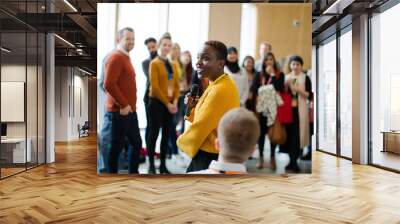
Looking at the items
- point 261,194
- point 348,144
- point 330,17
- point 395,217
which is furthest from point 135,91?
point 348,144

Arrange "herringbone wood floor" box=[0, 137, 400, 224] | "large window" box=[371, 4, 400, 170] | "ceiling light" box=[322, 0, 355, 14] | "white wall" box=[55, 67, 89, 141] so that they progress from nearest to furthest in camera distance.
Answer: "herringbone wood floor" box=[0, 137, 400, 224], "ceiling light" box=[322, 0, 355, 14], "large window" box=[371, 4, 400, 170], "white wall" box=[55, 67, 89, 141]

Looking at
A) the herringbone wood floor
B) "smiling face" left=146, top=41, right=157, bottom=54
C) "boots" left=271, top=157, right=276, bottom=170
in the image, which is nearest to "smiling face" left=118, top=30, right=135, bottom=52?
"smiling face" left=146, top=41, right=157, bottom=54

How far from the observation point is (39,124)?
25.9ft

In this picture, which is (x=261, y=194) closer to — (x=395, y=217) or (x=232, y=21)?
(x=395, y=217)

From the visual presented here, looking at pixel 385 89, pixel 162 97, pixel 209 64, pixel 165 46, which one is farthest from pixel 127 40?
pixel 385 89

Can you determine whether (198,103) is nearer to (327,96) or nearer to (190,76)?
(190,76)

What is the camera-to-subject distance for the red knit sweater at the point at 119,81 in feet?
19.1

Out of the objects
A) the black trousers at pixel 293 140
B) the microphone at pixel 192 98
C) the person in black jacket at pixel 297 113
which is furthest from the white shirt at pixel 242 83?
Result: the black trousers at pixel 293 140

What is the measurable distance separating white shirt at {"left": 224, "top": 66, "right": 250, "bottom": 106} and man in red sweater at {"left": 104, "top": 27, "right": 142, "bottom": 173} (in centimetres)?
142

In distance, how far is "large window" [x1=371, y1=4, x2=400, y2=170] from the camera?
7.04 m

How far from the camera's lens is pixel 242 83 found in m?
5.75

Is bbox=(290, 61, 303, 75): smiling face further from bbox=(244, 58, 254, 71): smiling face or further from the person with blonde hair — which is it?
the person with blonde hair

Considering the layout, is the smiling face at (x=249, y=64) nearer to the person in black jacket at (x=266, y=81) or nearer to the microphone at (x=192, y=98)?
the person in black jacket at (x=266, y=81)

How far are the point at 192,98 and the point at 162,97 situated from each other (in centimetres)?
44
